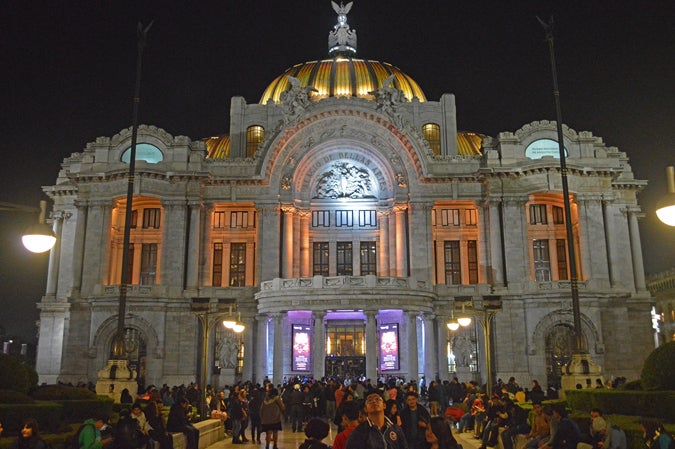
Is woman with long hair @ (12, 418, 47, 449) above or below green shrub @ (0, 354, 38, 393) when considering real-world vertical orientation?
below

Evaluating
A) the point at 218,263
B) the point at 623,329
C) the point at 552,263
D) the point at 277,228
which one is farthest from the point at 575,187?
the point at 218,263

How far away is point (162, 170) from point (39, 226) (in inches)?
1547

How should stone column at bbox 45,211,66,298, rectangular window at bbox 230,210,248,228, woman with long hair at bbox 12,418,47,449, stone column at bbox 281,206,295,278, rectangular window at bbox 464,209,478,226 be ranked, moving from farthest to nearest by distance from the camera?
stone column at bbox 45,211,66,298 < rectangular window at bbox 230,210,248,228 < rectangular window at bbox 464,209,478,226 < stone column at bbox 281,206,295,278 < woman with long hair at bbox 12,418,47,449

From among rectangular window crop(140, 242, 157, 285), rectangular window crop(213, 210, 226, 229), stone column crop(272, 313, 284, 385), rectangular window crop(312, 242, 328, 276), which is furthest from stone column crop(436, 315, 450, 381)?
rectangular window crop(140, 242, 157, 285)

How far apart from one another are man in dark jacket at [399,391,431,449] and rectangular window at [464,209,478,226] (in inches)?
1532

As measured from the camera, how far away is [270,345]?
4700 centimetres

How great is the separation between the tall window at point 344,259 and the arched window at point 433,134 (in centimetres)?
1221

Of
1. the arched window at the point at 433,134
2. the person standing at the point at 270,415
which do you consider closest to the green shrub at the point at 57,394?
the person standing at the point at 270,415

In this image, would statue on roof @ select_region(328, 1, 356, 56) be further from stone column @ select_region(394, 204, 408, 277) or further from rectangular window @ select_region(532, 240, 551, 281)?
rectangular window @ select_region(532, 240, 551, 281)

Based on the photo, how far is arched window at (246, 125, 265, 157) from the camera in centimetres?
5703

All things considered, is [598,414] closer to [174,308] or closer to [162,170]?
[174,308]

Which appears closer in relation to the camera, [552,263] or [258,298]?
[258,298]

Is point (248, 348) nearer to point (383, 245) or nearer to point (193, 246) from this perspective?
point (193, 246)

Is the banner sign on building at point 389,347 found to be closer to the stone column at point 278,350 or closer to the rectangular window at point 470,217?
the stone column at point 278,350
